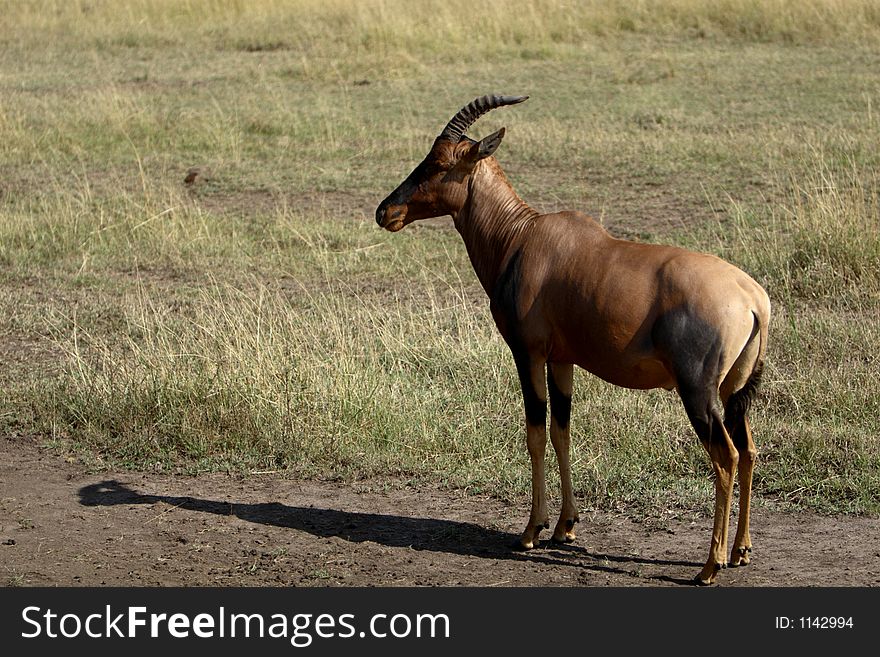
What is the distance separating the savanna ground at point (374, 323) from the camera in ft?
19.5

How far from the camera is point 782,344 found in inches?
323

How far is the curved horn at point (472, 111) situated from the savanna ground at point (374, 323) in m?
1.80

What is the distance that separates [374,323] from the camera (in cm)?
840

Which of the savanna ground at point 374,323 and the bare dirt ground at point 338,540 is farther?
the savanna ground at point 374,323

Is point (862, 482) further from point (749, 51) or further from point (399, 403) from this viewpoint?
point (749, 51)

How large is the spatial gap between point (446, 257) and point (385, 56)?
31.3 feet

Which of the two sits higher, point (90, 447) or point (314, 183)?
point (314, 183)

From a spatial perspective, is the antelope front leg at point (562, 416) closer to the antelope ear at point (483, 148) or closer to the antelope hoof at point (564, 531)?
the antelope hoof at point (564, 531)

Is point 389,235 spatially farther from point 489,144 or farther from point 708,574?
point 708,574

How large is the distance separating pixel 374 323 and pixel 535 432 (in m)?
2.94

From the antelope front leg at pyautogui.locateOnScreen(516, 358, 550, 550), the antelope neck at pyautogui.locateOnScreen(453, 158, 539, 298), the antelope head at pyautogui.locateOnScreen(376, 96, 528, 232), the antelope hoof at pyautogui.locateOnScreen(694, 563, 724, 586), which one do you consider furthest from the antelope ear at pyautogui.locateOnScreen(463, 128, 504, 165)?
the antelope hoof at pyautogui.locateOnScreen(694, 563, 724, 586)

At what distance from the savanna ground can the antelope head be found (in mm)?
1449

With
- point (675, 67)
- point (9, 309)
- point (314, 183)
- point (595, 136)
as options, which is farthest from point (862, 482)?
point (675, 67)

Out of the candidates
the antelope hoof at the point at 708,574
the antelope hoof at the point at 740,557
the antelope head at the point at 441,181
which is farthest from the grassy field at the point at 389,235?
the antelope head at the point at 441,181
